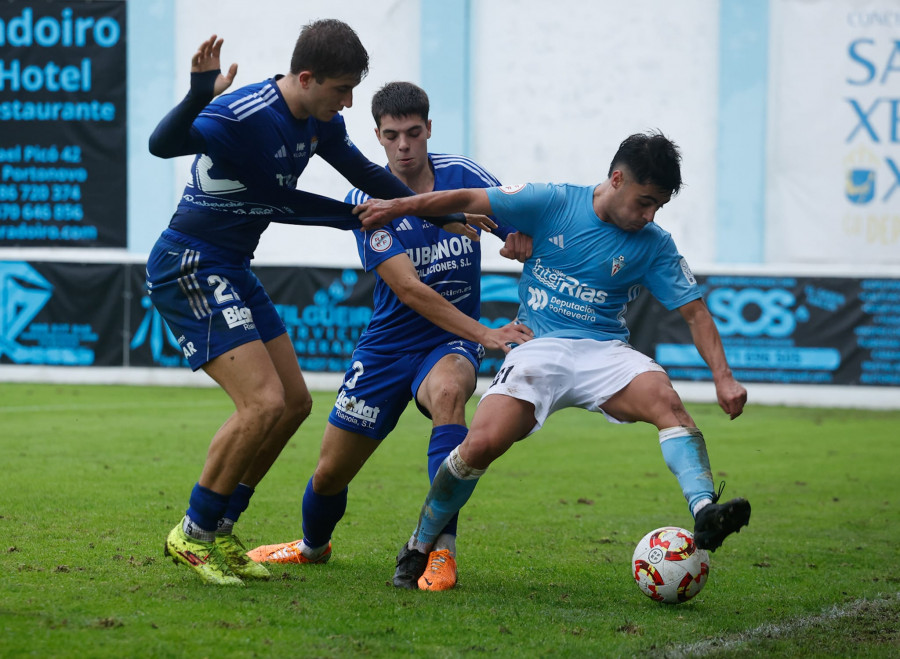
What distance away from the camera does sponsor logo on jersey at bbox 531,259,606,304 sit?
4.73 metres

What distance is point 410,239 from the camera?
5.30m

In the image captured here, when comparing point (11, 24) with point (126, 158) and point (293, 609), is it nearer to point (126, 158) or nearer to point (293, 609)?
point (126, 158)

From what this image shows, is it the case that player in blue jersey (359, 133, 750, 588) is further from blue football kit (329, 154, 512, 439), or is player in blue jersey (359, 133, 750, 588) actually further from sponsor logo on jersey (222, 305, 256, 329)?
sponsor logo on jersey (222, 305, 256, 329)

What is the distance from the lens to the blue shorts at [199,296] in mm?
4508

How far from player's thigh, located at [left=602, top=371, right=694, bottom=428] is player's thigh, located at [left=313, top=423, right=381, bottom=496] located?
4.23 ft

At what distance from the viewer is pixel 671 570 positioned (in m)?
4.38

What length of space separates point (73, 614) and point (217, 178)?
1813 millimetres

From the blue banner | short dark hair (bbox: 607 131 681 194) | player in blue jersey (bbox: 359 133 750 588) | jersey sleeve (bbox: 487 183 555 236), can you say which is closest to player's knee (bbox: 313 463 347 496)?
player in blue jersey (bbox: 359 133 750 588)

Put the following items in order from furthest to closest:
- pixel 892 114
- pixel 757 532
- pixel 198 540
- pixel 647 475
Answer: pixel 892 114 < pixel 647 475 < pixel 757 532 < pixel 198 540

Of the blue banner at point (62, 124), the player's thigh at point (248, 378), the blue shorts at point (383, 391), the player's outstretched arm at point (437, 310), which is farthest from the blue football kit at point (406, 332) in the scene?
the blue banner at point (62, 124)

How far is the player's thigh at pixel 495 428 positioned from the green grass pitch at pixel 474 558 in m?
0.57

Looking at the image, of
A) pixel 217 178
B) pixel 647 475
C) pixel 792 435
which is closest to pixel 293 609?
pixel 217 178

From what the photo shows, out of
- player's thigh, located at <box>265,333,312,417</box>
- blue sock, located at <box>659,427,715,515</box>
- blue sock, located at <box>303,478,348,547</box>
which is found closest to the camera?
blue sock, located at <box>659,427,715,515</box>

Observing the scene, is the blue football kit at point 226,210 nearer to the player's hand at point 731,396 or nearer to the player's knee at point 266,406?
the player's knee at point 266,406
